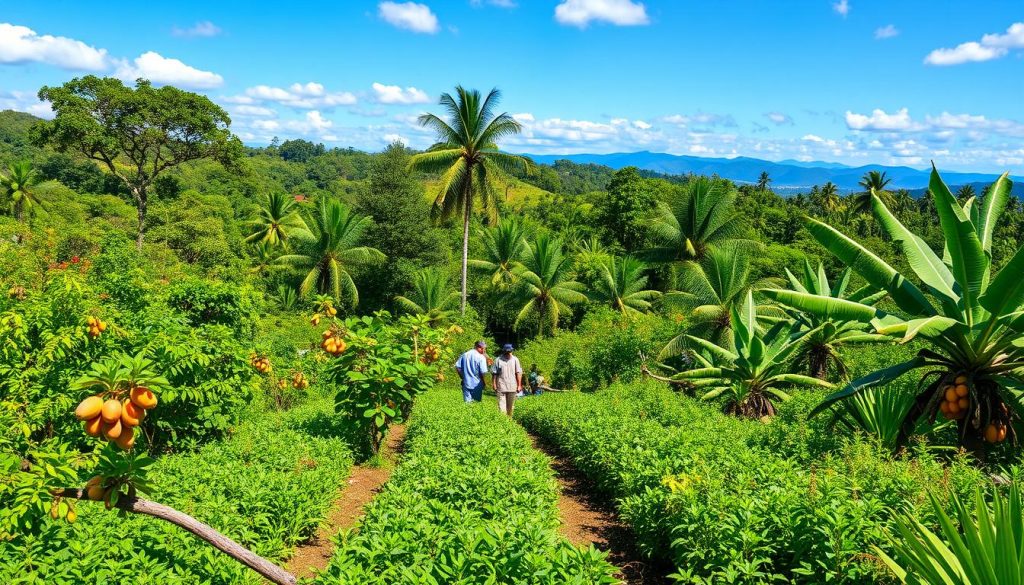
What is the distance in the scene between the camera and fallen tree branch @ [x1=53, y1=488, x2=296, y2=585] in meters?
2.74

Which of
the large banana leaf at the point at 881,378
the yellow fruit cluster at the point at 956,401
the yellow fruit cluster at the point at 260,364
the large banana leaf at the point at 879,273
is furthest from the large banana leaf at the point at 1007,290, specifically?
the yellow fruit cluster at the point at 260,364

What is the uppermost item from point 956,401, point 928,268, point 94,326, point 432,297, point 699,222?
point 699,222

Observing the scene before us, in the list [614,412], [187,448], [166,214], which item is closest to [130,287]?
[187,448]

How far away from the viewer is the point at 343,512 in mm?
6406

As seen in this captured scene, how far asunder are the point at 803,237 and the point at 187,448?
50387 millimetres

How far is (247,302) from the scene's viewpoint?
9.73 meters

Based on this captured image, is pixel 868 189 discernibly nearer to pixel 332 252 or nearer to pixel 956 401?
pixel 332 252

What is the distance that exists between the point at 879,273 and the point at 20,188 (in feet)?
164

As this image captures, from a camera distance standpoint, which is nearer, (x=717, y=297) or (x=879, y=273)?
(x=879, y=273)

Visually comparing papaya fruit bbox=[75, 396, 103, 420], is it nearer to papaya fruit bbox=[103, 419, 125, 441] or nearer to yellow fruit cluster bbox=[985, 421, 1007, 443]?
papaya fruit bbox=[103, 419, 125, 441]

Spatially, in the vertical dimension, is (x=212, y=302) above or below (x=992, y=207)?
below

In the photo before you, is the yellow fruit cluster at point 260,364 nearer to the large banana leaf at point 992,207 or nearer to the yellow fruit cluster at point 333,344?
the yellow fruit cluster at point 333,344

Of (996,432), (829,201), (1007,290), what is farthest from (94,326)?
(829,201)

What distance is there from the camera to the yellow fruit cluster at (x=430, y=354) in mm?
8438
